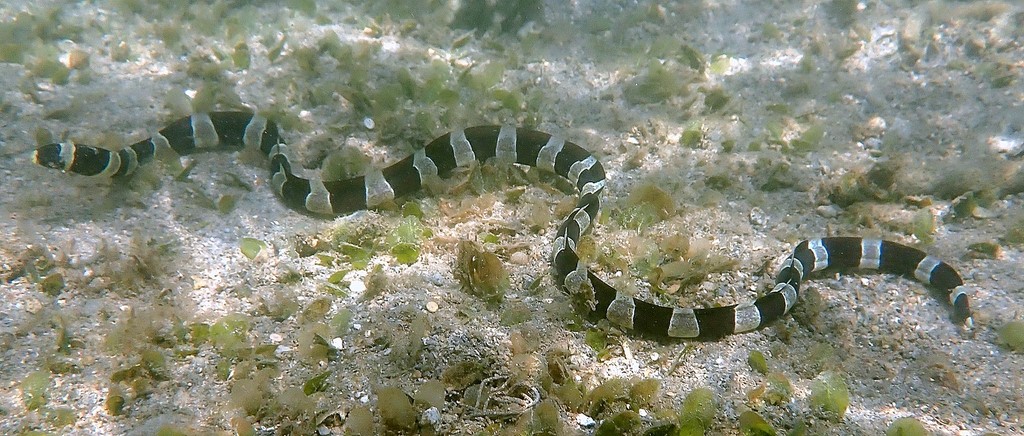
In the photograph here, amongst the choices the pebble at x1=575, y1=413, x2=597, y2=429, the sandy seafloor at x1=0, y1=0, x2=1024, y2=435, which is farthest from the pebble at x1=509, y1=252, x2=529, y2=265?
the pebble at x1=575, y1=413, x2=597, y2=429

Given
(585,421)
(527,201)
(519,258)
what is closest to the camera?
(585,421)

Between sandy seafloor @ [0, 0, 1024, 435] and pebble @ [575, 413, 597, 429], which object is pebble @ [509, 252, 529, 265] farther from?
pebble @ [575, 413, 597, 429]

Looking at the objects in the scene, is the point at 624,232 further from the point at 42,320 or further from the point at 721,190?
the point at 42,320

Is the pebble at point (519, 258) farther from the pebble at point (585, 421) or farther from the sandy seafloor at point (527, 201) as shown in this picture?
the pebble at point (585, 421)

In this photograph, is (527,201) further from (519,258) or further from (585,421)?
(585,421)

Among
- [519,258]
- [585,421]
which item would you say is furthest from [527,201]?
[585,421]

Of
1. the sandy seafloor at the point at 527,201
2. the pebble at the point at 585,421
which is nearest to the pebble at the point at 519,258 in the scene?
the sandy seafloor at the point at 527,201

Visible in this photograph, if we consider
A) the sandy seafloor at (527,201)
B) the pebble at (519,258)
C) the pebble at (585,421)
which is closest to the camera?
the pebble at (585,421)

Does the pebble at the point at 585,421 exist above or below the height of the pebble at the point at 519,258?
below

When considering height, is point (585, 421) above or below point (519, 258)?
below
